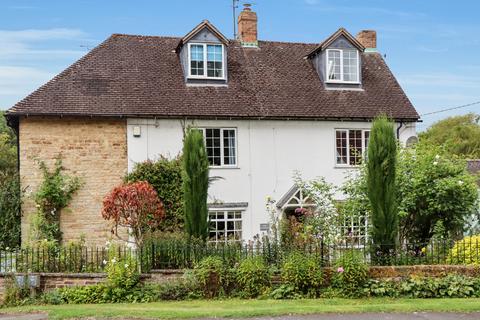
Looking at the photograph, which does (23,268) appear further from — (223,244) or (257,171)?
(257,171)

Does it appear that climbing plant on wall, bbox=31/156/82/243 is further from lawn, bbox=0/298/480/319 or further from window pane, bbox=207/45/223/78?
lawn, bbox=0/298/480/319

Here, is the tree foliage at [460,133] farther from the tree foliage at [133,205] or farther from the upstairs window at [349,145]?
the tree foliage at [133,205]

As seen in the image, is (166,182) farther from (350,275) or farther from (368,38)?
(368,38)

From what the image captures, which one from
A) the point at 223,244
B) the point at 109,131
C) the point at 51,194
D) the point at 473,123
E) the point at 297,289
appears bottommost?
the point at 297,289

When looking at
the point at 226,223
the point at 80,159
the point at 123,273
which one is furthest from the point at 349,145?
the point at 123,273

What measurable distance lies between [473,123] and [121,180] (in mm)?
52285

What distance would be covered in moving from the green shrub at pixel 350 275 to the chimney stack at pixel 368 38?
17.4 meters

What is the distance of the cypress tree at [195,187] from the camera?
687 inches

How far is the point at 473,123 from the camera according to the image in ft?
217

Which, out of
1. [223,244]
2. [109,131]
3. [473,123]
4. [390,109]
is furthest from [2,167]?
[473,123]

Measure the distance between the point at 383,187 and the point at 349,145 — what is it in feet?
32.1

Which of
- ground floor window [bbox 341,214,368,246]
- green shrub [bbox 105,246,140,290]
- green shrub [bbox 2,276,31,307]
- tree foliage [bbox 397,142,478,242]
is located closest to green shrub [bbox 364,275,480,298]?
ground floor window [bbox 341,214,368,246]

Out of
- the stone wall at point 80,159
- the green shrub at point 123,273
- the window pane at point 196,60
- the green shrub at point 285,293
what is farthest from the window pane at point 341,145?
the green shrub at point 123,273

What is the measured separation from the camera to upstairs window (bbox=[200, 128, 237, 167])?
24625mm
